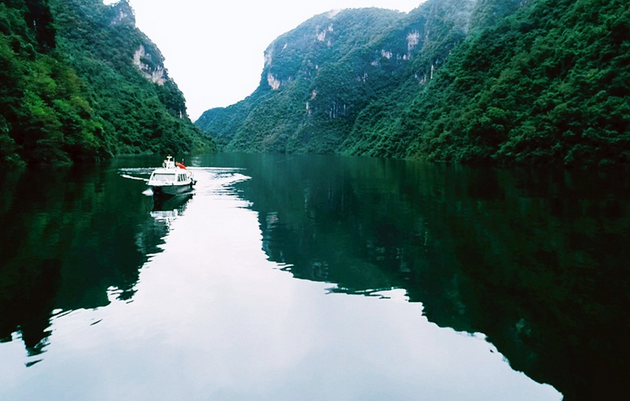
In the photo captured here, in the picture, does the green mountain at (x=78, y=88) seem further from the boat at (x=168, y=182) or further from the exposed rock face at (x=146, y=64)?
the boat at (x=168, y=182)

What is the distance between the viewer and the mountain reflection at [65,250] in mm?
10422

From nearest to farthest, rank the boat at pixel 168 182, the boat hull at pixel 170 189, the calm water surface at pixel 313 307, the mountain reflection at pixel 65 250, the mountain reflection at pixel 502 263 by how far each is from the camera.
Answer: the calm water surface at pixel 313 307, the mountain reflection at pixel 502 263, the mountain reflection at pixel 65 250, the boat hull at pixel 170 189, the boat at pixel 168 182

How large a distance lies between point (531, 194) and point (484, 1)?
158103 mm

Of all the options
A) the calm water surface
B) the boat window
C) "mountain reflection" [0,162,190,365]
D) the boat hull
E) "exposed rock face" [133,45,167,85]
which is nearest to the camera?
the calm water surface

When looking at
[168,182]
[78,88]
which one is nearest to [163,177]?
[168,182]

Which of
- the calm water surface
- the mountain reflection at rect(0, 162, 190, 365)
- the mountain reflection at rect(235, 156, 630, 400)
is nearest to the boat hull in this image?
the mountain reflection at rect(0, 162, 190, 365)

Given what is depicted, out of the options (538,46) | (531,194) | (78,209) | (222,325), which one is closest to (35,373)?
(222,325)

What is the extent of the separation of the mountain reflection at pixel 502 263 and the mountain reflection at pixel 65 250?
496cm

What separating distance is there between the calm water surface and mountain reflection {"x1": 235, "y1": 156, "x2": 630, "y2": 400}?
0.07m

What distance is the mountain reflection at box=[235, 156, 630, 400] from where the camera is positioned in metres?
8.80

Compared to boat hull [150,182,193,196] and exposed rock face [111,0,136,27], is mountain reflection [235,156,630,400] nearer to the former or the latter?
boat hull [150,182,193,196]

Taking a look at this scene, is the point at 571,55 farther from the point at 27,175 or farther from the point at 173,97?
the point at 173,97

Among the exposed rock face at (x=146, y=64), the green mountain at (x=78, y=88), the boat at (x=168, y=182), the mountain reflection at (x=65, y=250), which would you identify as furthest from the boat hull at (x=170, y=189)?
the exposed rock face at (x=146, y=64)

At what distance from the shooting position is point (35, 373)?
25.1 ft
